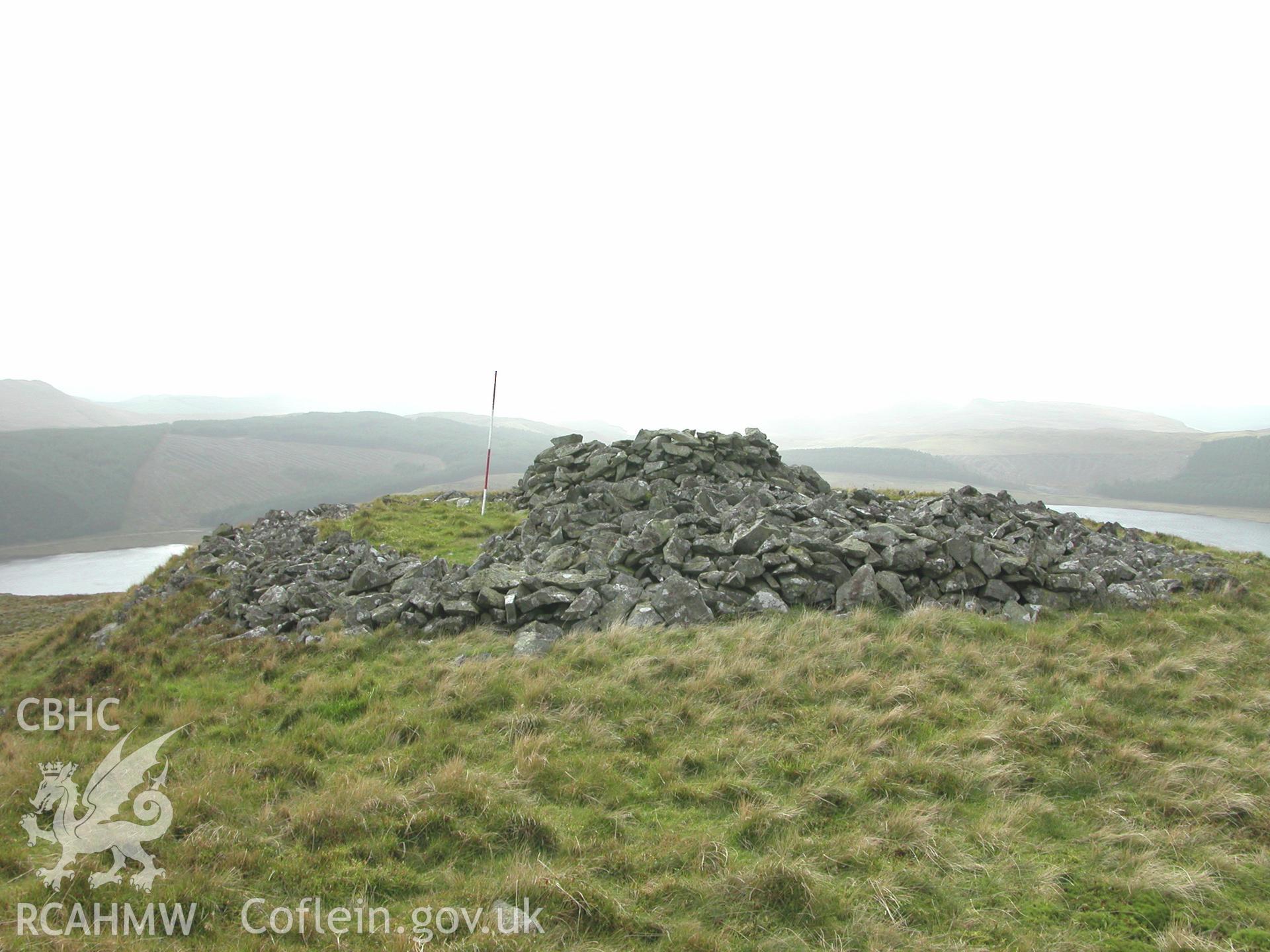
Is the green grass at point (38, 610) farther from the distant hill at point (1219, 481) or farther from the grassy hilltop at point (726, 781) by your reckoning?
the distant hill at point (1219, 481)

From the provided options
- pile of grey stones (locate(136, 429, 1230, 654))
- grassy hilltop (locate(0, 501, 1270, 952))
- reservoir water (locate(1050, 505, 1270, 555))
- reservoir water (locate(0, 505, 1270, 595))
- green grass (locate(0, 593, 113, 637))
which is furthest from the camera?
reservoir water (locate(0, 505, 1270, 595))

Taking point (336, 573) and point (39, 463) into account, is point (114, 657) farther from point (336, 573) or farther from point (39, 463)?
point (39, 463)

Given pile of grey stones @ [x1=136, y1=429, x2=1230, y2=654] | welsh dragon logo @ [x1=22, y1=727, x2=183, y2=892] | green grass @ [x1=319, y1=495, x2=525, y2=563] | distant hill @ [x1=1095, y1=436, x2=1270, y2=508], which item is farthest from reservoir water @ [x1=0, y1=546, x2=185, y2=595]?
distant hill @ [x1=1095, y1=436, x2=1270, y2=508]

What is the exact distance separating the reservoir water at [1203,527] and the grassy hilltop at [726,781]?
13122 mm

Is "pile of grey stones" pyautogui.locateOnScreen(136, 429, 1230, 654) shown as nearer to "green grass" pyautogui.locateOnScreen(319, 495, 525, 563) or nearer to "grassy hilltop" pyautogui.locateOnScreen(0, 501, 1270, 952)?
"grassy hilltop" pyautogui.locateOnScreen(0, 501, 1270, 952)

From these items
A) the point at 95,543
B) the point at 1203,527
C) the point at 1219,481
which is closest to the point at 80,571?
the point at 95,543

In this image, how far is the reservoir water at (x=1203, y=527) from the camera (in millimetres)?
20953

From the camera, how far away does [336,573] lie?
12547 millimetres

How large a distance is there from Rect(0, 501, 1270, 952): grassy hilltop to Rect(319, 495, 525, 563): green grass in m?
6.15

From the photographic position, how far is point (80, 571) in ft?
109

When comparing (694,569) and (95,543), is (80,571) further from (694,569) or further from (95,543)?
(694,569)

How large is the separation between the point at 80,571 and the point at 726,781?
4173 centimetres

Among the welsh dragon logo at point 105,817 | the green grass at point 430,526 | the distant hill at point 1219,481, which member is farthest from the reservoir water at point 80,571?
the distant hill at point 1219,481

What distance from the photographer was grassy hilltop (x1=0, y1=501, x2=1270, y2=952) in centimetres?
428
